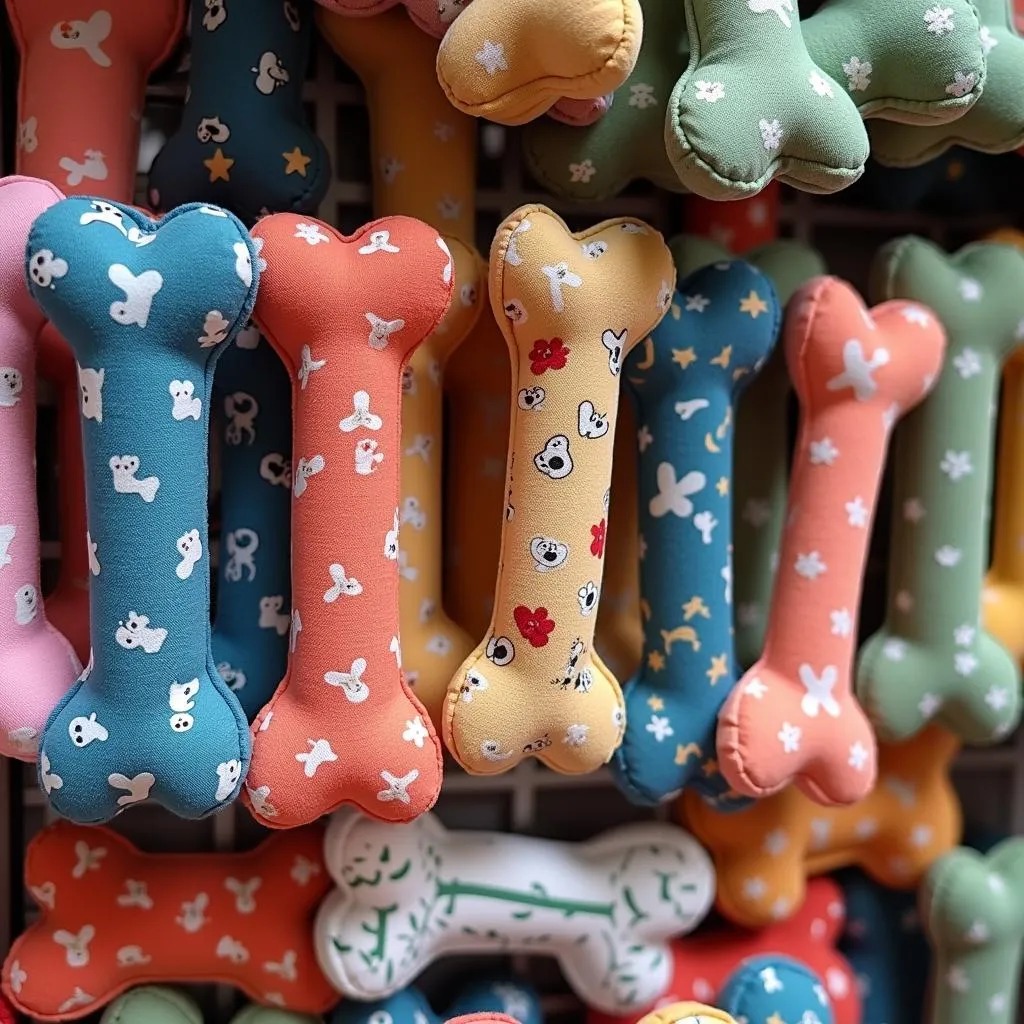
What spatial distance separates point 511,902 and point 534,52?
607 millimetres

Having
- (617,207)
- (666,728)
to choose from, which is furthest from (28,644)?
(617,207)

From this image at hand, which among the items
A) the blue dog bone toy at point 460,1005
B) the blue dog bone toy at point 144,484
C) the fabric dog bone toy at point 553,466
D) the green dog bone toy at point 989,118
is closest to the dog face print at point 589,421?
the fabric dog bone toy at point 553,466

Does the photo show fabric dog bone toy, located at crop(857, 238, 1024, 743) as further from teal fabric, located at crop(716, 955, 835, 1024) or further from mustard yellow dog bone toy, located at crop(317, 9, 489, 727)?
mustard yellow dog bone toy, located at crop(317, 9, 489, 727)

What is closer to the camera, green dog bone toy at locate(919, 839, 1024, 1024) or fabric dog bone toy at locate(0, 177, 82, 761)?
fabric dog bone toy at locate(0, 177, 82, 761)

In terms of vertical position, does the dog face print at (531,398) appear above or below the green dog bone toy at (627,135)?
below

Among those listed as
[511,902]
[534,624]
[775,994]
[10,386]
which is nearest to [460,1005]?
[511,902]

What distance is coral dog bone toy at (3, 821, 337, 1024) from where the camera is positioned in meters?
0.78

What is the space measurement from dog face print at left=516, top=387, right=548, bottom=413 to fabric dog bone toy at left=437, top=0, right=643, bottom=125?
0.56 feet

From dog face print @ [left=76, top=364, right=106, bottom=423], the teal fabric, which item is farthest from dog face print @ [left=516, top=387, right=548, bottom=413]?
the teal fabric

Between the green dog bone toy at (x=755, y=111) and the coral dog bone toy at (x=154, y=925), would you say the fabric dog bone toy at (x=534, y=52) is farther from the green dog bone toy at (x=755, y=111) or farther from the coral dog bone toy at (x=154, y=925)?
the coral dog bone toy at (x=154, y=925)

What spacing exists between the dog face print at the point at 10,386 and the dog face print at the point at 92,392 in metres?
0.07

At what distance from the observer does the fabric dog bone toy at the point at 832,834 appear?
0.88 m

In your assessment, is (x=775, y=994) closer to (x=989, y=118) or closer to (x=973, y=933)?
(x=973, y=933)

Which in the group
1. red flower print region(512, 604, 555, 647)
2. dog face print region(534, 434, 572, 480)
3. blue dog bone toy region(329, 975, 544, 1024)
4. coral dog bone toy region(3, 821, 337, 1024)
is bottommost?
blue dog bone toy region(329, 975, 544, 1024)
